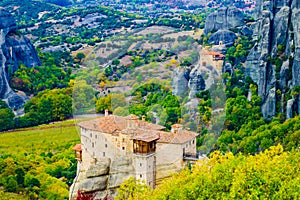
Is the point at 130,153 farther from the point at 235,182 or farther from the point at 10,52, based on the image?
the point at 10,52

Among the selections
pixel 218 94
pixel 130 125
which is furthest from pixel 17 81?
pixel 130 125

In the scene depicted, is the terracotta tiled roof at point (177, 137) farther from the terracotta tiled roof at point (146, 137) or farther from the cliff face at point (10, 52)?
the cliff face at point (10, 52)

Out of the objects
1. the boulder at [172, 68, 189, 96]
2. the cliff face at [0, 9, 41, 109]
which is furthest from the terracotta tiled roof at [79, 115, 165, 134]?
the cliff face at [0, 9, 41, 109]

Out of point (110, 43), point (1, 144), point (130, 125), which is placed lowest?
point (1, 144)

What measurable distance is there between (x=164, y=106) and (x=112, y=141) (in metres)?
2.74

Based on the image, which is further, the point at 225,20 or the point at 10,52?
the point at 10,52

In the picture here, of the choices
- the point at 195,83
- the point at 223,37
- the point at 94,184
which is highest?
the point at 223,37

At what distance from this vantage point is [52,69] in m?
51.0

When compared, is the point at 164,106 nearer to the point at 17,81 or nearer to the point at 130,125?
the point at 130,125

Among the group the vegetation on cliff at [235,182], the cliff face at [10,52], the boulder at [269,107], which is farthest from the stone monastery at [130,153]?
the cliff face at [10,52]

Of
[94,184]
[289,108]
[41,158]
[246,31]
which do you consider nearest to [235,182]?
[94,184]

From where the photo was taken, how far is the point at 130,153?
1731cm

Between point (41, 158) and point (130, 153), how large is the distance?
1343 centimetres

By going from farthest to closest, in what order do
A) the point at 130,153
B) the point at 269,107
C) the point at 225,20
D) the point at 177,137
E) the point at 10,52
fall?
the point at 10,52 → the point at 225,20 → the point at 269,107 → the point at 177,137 → the point at 130,153
